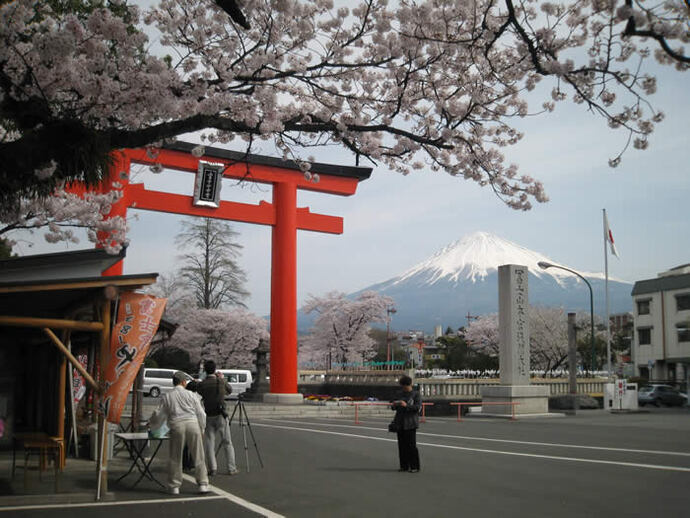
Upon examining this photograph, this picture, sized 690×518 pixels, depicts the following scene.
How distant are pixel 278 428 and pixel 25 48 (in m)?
13.5

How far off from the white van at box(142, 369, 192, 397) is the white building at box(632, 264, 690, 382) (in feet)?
121

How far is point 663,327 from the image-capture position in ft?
171

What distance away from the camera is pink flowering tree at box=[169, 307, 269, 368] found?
4506cm

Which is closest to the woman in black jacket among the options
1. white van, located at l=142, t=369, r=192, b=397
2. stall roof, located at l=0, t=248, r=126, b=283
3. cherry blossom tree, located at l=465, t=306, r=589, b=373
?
stall roof, located at l=0, t=248, r=126, b=283

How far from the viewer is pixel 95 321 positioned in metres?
8.51

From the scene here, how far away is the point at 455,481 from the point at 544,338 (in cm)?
4803

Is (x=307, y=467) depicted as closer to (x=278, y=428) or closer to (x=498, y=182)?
(x=498, y=182)

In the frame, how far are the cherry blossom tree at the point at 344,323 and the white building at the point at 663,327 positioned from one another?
797 inches

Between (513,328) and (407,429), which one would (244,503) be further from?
(513,328)

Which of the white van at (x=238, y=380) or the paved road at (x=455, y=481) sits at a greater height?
the paved road at (x=455, y=481)

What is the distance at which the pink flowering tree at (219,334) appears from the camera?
1774 inches

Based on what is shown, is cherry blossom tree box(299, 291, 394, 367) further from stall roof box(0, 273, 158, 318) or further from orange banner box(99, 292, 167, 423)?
orange banner box(99, 292, 167, 423)

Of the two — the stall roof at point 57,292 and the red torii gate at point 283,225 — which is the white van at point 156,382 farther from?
the stall roof at point 57,292

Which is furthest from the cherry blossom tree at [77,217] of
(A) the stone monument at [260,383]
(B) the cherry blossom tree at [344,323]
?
(B) the cherry blossom tree at [344,323]
